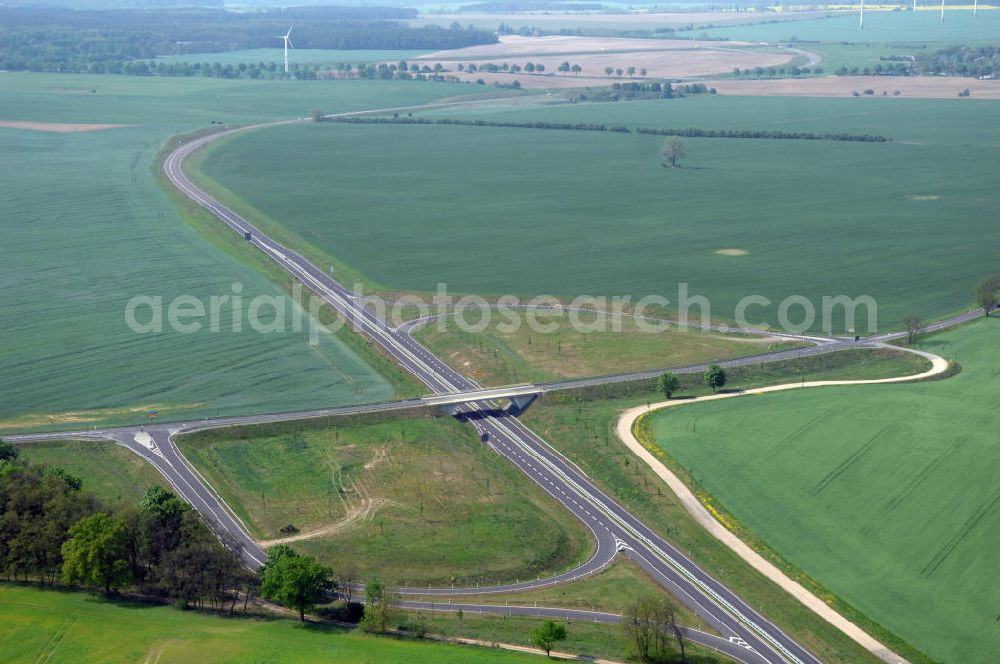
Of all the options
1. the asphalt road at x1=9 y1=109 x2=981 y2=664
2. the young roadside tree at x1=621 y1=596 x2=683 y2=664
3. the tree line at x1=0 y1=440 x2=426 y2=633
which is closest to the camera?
the young roadside tree at x1=621 y1=596 x2=683 y2=664

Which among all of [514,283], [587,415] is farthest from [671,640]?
[514,283]

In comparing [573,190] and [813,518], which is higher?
[573,190]

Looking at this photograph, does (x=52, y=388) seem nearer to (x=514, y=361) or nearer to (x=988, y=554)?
(x=514, y=361)

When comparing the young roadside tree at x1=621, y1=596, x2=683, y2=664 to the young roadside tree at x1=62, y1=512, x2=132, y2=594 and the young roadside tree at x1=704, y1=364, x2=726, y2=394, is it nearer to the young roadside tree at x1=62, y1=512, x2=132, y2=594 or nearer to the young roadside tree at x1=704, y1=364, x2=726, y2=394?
the young roadside tree at x1=62, y1=512, x2=132, y2=594

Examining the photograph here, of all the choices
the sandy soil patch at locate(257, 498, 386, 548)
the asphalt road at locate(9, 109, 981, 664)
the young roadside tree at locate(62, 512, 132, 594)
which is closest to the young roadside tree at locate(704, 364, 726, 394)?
the asphalt road at locate(9, 109, 981, 664)

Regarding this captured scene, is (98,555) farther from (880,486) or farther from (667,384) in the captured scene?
(880,486)

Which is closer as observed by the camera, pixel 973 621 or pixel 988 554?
pixel 973 621

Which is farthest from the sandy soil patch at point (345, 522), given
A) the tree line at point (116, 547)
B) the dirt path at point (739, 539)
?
the dirt path at point (739, 539)
